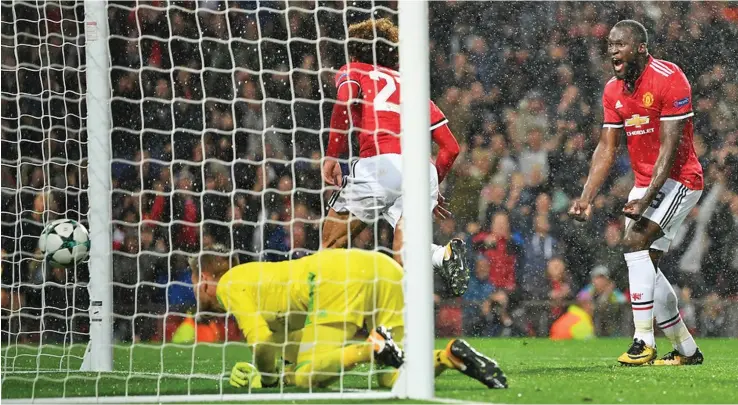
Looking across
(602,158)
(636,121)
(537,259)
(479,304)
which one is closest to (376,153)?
(602,158)

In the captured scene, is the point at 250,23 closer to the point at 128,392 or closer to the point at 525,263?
the point at 525,263

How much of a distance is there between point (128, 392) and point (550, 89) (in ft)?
18.6

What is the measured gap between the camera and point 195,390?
4762 mm

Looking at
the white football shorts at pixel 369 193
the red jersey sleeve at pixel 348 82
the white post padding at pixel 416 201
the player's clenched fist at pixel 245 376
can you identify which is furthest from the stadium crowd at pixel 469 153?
the white post padding at pixel 416 201

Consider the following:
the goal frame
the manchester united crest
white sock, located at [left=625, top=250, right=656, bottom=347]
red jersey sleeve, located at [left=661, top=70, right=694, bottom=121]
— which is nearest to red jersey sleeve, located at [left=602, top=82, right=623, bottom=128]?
the manchester united crest

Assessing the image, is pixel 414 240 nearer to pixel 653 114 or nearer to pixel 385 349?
pixel 385 349

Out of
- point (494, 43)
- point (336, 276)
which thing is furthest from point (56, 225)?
point (494, 43)

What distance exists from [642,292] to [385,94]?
159 centimetres

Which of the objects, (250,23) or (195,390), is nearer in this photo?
(195,390)

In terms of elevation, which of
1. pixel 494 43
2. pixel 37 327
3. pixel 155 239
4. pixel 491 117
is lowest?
pixel 37 327

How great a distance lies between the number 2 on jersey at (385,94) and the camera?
19.5 feet

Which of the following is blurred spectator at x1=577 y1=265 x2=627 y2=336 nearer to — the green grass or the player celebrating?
the green grass

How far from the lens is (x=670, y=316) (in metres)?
6.02

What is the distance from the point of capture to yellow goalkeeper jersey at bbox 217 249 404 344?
4566mm
